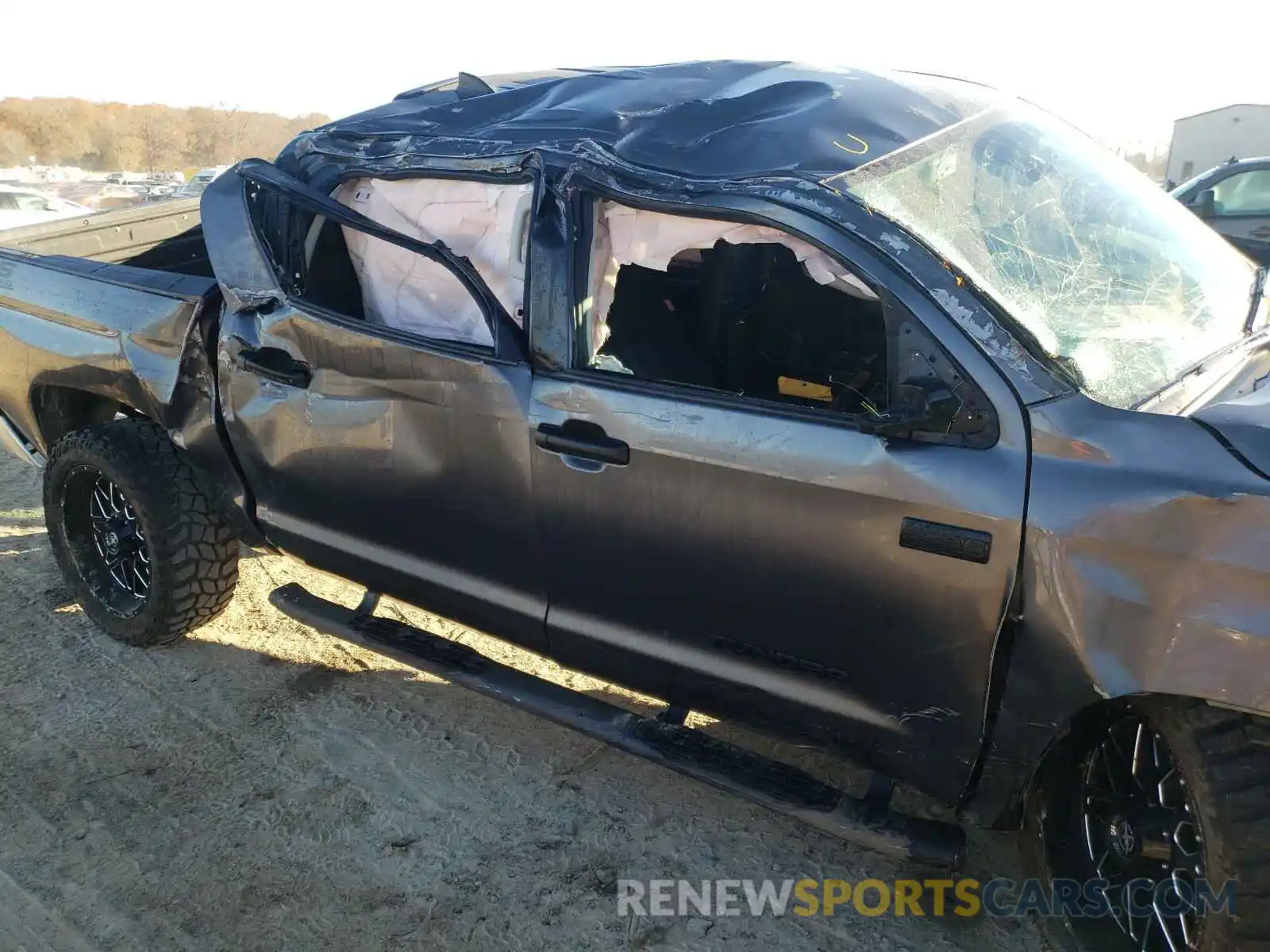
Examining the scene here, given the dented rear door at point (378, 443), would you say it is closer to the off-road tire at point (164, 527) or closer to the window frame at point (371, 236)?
the window frame at point (371, 236)

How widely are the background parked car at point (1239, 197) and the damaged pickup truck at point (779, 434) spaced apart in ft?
20.9

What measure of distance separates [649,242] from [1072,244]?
1061mm

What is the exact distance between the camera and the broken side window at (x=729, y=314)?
7.81 feet

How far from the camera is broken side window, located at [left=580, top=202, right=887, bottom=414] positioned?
7.81ft

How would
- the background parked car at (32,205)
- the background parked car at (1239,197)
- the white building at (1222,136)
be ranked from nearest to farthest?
the background parked car at (1239,197), the background parked car at (32,205), the white building at (1222,136)

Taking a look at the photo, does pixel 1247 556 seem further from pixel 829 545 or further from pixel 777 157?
Answer: pixel 777 157

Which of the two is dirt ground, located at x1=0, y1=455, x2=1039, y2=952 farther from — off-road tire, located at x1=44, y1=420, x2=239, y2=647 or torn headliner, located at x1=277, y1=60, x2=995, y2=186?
torn headliner, located at x1=277, y1=60, x2=995, y2=186

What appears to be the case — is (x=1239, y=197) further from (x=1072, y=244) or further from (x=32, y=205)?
(x=32, y=205)

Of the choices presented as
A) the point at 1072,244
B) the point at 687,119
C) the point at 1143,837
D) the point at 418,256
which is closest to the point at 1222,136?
the point at 1072,244

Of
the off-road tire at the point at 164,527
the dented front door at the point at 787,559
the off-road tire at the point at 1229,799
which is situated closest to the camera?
the off-road tire at the point at 1229,799

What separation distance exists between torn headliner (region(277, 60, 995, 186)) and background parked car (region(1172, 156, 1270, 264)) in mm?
6627

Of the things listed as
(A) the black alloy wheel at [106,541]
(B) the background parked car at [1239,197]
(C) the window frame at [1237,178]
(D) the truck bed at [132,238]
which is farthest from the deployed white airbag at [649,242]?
(C) the window frame at [1237,178]

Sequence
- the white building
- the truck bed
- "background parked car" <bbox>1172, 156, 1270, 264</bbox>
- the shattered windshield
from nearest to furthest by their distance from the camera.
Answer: the shattered windshield < the truck bed < "background parked car" <bbox>1172, 156, 1270, 264</bbox> < the white building

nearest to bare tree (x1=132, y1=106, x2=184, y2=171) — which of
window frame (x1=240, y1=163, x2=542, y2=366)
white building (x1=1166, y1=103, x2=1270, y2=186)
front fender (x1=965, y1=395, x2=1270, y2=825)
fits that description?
white building (x1=1166, y1=103, x2=1270, y2=186)
